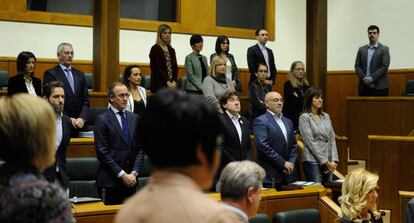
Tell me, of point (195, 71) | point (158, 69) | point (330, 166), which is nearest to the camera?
point (330, 166)

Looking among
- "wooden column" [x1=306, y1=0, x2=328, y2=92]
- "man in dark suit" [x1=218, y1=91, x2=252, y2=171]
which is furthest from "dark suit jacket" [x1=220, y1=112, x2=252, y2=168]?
"wooden column" [x1=306, y1=0, x2=328, y2=92]

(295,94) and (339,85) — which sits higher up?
(339,85)

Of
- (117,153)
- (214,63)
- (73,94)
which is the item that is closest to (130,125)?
(117,153)

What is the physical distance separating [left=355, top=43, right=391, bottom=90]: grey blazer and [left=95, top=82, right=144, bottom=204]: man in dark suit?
4.64 meters

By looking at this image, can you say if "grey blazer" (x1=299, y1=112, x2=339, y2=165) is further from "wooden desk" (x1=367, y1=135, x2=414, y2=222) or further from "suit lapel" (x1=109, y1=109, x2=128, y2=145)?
"suit lapel" (x1=109, y1=109, x2=128, y2=145)

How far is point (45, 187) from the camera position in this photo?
1.47 metres

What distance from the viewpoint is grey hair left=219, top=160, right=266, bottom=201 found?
239 centimetres

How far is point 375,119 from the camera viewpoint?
791 cm

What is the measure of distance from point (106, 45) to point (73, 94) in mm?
1411

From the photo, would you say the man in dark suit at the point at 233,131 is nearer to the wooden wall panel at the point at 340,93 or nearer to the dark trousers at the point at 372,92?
the dark trousers at the point at 372,92

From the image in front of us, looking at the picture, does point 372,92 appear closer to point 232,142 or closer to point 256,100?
point 256,100

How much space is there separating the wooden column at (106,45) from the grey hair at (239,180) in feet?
16.1

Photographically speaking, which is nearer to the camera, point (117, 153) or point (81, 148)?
point (117, 153)

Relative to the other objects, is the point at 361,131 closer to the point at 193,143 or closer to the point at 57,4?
the point at 57,4
